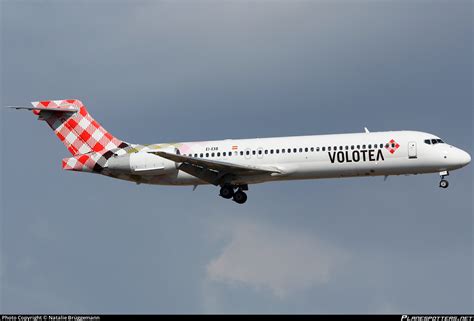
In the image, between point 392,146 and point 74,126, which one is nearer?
point 392,146

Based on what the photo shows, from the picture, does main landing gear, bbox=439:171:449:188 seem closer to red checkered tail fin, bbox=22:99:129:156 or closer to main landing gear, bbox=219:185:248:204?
main landing gear, bbox=219:185:248:204

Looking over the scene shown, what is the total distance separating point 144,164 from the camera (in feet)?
182

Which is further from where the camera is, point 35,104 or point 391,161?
point 35,104

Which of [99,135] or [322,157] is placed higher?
[99,135]

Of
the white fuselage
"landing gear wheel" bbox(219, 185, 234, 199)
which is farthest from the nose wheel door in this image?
"landing gear wheel" bbox(219, 185, 234, 199)

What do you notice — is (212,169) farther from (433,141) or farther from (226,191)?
(433,141)

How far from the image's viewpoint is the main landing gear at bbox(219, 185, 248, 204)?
5509 cm

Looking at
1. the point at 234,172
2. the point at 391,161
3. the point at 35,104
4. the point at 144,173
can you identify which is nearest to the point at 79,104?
the point at 35,104

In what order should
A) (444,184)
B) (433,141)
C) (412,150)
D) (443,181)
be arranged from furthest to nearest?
1. (433,141)
2. (443,181)
3. (444,184)
4. (412,150)

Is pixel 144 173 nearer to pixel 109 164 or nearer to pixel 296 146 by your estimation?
pixel 109 164

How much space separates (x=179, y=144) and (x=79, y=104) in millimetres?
7668

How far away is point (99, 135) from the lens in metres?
58.4

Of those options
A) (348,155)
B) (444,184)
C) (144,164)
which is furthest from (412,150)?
(144,164)

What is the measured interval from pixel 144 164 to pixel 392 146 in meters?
14.5
